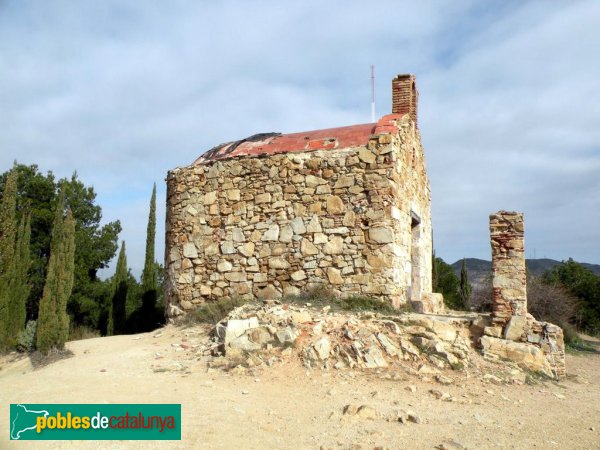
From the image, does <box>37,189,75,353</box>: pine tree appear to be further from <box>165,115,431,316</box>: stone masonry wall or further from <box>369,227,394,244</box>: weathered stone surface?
<box>369,227,394,244</box>: weathered stone surface

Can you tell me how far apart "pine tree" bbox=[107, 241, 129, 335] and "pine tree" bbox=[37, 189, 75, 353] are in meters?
7.31

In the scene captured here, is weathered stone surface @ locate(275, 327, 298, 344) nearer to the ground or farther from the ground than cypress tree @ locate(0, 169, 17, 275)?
nearer to the ground

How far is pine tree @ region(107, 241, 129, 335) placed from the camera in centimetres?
1770

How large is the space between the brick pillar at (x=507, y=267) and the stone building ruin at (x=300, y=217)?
1.66 metres

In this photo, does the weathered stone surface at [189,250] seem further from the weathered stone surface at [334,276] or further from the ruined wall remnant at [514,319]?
the ruined wall remnant at [514,319]

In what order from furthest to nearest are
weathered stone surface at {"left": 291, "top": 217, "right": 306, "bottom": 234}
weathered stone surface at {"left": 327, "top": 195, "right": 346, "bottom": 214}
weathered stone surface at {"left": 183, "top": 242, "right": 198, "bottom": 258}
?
weathered stone surface at {"left": 183, "top": 242, "right": 198, "bottom": 258} < weathered stone surface at {"left": 291, "top": 217, "right": 306, "bottom": 234} < weathered stone surface at {"left": 327, "top": 195, "right": 346, "bottom": 214}

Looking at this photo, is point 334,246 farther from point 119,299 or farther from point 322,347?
point 119,299

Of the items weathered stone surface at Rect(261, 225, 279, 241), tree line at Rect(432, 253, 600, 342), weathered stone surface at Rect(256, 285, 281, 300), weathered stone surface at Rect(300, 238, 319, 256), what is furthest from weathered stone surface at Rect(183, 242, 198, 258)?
tree line at Rect(432, 253, 600, 342)

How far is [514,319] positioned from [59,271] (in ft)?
30.0

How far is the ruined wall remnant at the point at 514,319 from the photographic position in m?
7.11

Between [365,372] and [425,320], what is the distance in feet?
6.49

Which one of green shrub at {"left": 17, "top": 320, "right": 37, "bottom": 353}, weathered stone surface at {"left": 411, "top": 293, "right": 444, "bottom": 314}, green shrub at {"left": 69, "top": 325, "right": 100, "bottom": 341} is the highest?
weathered stone surface at {"left": 411, "top": 293, "right": 444, "bottom": 314}

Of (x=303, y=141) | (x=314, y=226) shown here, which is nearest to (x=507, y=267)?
(x=314, y=226)

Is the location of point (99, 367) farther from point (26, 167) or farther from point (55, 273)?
point (26, 167)
